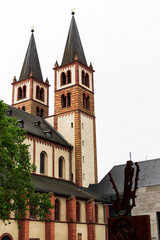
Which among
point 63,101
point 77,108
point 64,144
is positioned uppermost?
point 63,101

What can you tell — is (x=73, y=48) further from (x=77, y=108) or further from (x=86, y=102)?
(x=77, y=108)

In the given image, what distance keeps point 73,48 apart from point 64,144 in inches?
685

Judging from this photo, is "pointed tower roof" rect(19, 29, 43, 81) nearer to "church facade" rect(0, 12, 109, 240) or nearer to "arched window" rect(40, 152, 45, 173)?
"church facade" rect(0, 12, 109, 240)

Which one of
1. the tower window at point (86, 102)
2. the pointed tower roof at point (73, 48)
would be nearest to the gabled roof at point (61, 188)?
the tower window at point (86, 102)

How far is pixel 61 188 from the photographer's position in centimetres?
4469

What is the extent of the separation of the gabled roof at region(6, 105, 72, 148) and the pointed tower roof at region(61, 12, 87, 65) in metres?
11.9

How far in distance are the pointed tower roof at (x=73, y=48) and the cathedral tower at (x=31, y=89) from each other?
8009mm

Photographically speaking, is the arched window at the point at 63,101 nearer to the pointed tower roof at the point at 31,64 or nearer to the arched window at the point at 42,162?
the pointed tower roof at the point at 31,64

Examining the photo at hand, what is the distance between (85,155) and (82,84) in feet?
38.8

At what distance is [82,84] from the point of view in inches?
2286

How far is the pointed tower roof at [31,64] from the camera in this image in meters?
65.7

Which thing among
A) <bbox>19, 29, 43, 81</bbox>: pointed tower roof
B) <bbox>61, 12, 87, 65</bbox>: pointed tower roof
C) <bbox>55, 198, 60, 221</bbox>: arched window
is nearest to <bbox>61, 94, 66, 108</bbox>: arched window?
<bbox>61, 12, 87, 65</bbox>: pointed tower roof

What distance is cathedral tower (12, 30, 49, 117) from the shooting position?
6294cm

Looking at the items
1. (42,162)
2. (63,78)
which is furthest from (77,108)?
(42,162)
